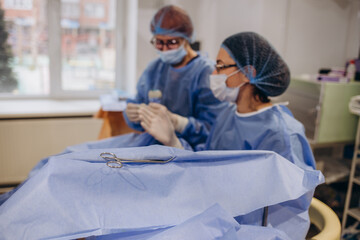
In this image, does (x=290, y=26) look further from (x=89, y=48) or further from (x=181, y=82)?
(x=89, y=48)

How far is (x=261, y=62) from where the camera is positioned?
131 centimetres

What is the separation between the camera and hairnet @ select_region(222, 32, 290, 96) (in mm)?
1309

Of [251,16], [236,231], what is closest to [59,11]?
[251,16]

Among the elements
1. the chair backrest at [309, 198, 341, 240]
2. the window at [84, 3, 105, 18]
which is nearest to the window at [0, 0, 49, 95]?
the window at [84, 3, 105, 18]

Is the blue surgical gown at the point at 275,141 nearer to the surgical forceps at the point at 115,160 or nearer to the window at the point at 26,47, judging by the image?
the surgical forceps at the point at 115,160

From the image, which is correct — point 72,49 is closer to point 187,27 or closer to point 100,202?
point 187,27

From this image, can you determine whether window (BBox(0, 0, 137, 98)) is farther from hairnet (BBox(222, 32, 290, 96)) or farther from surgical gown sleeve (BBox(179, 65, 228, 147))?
hairnet (BBox(222, 32, 290, 96))

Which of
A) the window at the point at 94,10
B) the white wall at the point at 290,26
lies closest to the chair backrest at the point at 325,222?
the white wall at the point at 290,26

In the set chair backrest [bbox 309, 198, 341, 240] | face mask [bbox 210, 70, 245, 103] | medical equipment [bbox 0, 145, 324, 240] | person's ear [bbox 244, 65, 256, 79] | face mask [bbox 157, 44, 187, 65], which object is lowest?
chair backrest [bbox 309, 198, 341, 240]

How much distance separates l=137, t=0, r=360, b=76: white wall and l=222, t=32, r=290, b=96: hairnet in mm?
1381

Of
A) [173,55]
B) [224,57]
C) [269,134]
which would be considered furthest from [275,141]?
[173,55]

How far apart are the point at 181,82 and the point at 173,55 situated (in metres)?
0.14

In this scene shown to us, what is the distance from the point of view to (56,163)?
93 centimetres

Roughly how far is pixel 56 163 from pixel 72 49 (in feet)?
8.42
